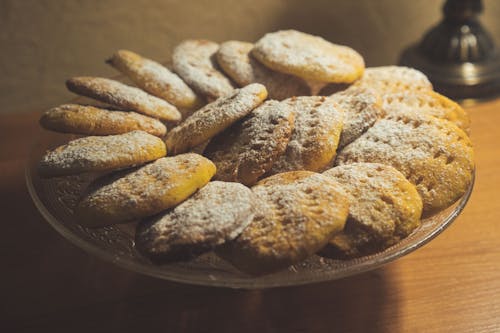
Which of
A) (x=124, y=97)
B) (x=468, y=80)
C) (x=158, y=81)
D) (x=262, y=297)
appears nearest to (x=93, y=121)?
(x=124, y=97)

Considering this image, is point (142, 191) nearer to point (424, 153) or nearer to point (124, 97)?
point (124, 97)

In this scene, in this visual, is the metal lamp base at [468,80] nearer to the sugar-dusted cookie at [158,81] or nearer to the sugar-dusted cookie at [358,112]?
the sugar-dusted cookie at [358,112]

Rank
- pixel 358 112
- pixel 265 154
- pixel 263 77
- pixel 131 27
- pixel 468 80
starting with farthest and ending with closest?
1. pixel 131 27
2. pixel 468 80
3. pixel 263 77
4. pixel 358 112
5. pixel 265 154

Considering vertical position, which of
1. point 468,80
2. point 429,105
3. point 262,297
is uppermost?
point 429,105

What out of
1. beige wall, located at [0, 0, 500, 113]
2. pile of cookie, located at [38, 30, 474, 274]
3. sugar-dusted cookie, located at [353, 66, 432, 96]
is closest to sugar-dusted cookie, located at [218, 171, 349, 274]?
pile of cookie, located at [38, 30, 474, 274]

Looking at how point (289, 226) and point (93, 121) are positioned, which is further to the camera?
point (93, 121)
